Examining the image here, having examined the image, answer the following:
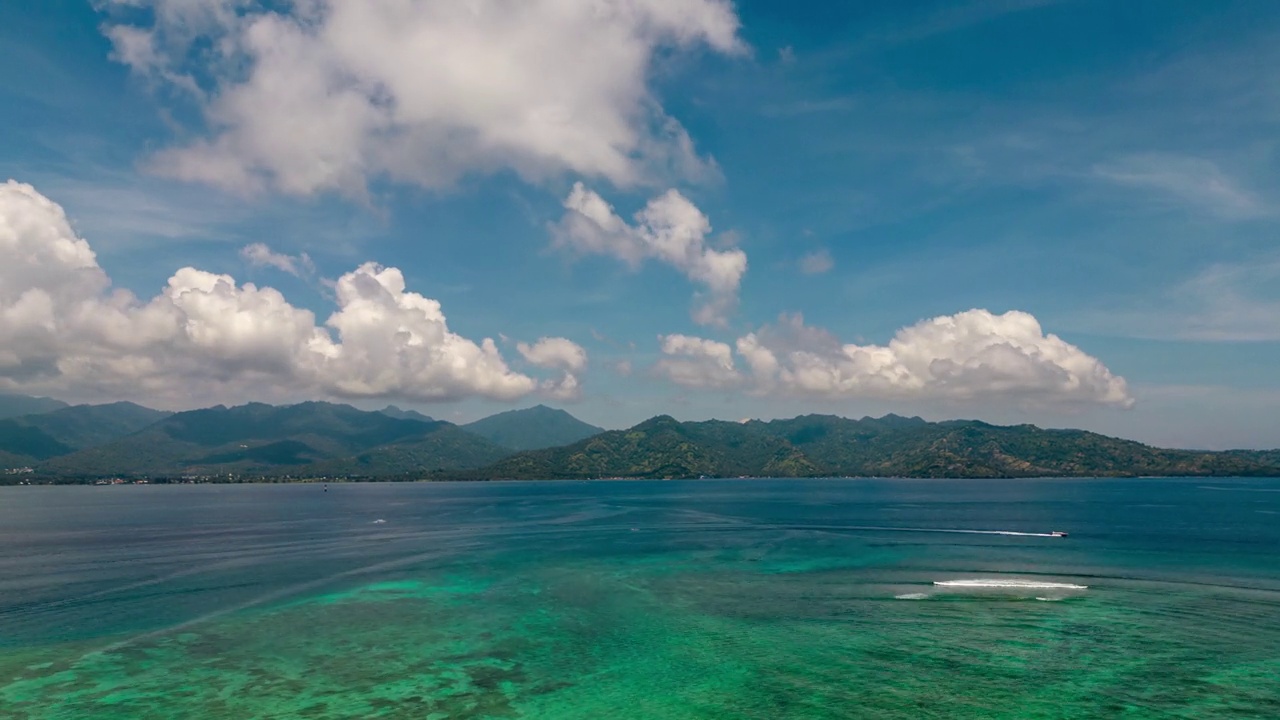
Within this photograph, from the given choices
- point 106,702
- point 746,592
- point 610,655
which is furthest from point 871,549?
point 106,702

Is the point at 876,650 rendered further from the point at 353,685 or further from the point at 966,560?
the point at 966,560

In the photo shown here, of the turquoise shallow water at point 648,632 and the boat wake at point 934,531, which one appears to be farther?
the boat wake at point 934,531

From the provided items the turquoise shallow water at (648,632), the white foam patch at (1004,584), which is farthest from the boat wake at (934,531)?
the white foam patch at (1004,584)

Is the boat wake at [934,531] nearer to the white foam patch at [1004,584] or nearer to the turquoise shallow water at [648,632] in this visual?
the turquoise shallow water at [648,632]

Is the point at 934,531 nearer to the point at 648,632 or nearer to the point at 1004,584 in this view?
the point at 1004,584

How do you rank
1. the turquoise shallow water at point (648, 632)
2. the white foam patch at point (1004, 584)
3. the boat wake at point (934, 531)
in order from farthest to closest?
the boat wake at point (934, 531) → the white foam patch at point (1004, 584) → the turquoise shallow water at point (648, 632)

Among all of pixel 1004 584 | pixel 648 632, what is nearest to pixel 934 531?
pixel 1004 584
